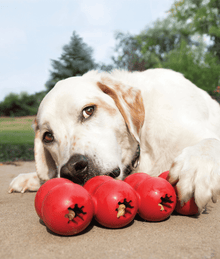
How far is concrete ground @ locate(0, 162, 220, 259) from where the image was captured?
1.14 meters

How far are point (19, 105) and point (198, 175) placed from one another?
13070 millimetres

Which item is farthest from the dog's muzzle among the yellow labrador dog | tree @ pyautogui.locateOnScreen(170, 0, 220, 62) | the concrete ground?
tree @ pyautogui.locateOnScreen(170, 0, 220, 62)

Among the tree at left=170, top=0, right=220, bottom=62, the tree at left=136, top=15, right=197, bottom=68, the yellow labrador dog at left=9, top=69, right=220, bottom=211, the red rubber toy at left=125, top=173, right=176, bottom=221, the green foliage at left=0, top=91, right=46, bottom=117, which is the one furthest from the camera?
the tree at left=136, top=15, right=197, bottom=68

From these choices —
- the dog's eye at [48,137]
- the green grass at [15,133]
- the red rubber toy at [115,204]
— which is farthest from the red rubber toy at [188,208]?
the green grass at [15,133]

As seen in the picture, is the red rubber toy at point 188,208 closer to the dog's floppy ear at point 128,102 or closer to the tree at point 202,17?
the dog's floppy ear at point 128,102

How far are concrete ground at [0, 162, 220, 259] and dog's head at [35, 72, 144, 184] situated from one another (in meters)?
0.52

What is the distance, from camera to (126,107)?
8.29 ft

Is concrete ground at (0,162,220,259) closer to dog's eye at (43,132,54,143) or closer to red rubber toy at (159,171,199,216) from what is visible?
red rubber toy at (159,171,199,216)

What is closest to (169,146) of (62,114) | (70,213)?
(62,114)

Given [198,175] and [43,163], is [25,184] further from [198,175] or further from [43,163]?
[198,175]

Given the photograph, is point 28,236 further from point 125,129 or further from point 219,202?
point 219,202

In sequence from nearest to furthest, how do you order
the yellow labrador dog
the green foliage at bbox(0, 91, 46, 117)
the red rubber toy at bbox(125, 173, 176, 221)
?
1. the red rubber toy at bbox(125, 173, 176, 221)
2. the yellow labrador dog
3. the green foliage at bbox(0, 91, 46, 117)

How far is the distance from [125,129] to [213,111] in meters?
1.55

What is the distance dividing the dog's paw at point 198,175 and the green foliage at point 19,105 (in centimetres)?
1088
